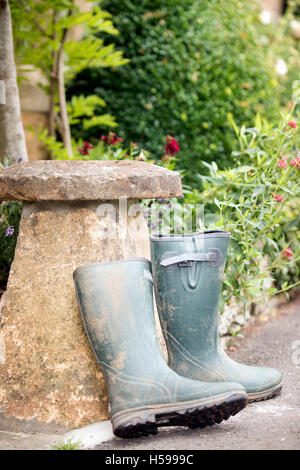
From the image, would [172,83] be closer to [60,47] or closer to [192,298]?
[60,47]

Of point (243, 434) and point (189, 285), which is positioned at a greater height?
point (189, 285)

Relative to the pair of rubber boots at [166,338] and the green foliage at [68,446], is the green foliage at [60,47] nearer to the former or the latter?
the pair of rubber boots at [166,338]

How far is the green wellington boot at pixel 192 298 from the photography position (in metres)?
1.80

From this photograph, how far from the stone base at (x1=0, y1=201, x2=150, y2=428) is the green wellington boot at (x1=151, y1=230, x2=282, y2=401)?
0.68 ft

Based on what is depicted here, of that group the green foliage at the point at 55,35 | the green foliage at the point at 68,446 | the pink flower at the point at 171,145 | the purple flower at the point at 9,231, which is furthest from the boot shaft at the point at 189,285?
the green foliage at the point at 55,35

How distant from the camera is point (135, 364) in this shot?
170 cm

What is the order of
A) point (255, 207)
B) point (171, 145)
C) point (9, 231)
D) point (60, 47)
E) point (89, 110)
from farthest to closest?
point (89, 110) → point (60, 47) → point (171, 145) → point (255, 207) → point (9, 231)

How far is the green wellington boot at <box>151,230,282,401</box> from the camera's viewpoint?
5.91 ft

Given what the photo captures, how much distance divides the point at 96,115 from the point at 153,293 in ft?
7.74

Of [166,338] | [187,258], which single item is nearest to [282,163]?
[187,258]

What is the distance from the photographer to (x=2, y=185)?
186 centimetres

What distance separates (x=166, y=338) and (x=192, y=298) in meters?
0.19

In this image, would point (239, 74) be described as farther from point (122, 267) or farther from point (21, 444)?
point (21, 444)
